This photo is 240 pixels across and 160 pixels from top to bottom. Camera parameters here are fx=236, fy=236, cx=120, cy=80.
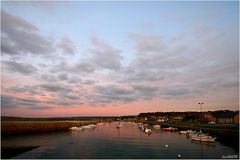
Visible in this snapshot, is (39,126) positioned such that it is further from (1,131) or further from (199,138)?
(199,138)

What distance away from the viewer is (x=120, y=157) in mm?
34844

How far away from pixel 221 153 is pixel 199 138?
15.9 m

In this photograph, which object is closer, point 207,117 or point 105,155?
point 105,155

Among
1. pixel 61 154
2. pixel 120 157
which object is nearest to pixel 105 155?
pixel 120 157

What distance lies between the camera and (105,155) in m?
36.8

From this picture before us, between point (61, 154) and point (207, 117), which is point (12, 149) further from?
point (207, 117)

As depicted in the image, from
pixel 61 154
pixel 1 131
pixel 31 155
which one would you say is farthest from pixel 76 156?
pixel 1 131

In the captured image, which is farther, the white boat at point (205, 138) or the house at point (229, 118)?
the house at point (229, 118)

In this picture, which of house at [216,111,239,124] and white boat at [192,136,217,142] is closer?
→ white boat at [192,136,217,142]

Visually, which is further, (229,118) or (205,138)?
(229,118)

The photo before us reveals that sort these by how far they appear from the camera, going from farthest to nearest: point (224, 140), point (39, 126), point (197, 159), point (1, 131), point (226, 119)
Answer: point (226, 119)
point (39, 126)
point (1, 131)
point (224, 140)
point (197, 159)

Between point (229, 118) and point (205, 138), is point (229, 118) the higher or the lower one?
the lower one

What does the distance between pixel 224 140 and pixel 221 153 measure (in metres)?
15.1

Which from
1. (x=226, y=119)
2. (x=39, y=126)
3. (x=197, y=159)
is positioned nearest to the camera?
(x=197, y=159)
